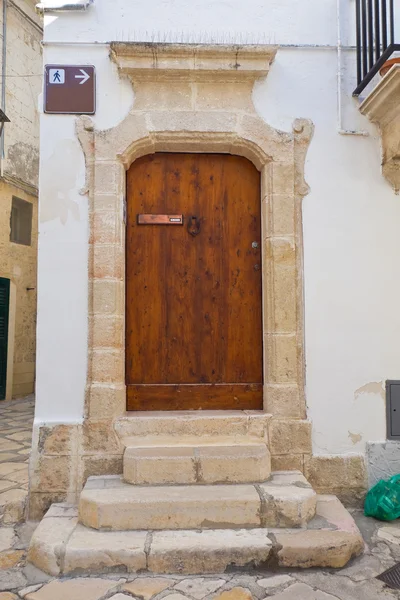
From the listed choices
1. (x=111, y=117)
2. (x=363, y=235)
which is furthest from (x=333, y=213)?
(x=111, y=117)

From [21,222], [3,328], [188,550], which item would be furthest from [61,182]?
[21,222]

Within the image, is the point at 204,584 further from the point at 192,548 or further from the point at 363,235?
the point at 363,235

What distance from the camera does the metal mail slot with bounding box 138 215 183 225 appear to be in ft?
11.8

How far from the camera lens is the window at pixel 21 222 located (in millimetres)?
8953

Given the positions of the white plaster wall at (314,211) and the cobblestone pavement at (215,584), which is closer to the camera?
the cobblestone pavement at (215,584)

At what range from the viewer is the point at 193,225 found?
3.63 metres

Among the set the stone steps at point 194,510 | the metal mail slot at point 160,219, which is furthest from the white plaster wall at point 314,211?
the stone steps at point 194,510

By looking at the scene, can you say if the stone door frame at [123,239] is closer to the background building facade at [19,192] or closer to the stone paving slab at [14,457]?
the stone paving slab at [14,457]

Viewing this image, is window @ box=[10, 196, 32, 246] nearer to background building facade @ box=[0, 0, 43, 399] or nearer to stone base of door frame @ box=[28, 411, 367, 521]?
background building facade @ box=[0, 0, 43, 399]

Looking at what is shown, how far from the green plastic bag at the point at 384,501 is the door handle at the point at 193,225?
2.26 meters

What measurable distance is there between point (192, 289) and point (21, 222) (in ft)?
22.1

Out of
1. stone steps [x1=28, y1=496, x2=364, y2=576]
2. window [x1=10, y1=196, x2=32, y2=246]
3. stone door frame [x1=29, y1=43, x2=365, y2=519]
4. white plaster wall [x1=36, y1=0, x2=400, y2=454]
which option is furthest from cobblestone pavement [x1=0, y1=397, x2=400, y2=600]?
window [x1=10, y1=196, x2=32, y2=246]

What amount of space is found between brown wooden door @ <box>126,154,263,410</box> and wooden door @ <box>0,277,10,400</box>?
19.2 ft

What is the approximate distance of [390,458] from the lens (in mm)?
3434
